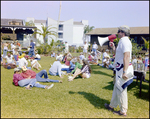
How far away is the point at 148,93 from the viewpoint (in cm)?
542

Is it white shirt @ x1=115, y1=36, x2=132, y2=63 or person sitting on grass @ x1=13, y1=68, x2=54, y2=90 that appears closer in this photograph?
white shirt @ x1=115, y1=36, x2=132, y2=63

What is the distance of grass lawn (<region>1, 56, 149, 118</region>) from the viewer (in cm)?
387

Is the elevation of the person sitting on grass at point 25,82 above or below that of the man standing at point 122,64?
below

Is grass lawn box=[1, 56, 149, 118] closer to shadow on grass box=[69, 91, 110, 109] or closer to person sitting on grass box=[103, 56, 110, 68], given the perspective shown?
shadow on grass box=[69, 91, 110, 109]

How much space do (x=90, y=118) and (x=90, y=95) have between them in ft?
5.09

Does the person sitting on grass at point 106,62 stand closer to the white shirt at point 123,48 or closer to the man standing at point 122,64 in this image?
the man standing at point 122,64

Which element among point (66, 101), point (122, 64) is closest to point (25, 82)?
point (66, 101)

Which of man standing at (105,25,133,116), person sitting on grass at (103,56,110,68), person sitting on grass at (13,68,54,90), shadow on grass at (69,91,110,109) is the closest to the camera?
man standing at (105,25,133,116)

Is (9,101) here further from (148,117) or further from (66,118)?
(148,117)

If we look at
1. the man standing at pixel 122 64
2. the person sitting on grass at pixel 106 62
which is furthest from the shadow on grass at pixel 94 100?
the person sitting on grass at pixel 106 62

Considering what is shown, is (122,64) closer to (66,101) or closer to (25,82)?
(66,101)

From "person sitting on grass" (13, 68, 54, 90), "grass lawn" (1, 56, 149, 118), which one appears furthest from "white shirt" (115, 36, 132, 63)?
"person sitting on grass" (13, 68, 54, 90)

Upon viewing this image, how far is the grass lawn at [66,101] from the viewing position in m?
3.87

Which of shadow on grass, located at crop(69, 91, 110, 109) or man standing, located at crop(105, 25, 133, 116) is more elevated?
man standing, located at crop(105, 25, 133, 116)
